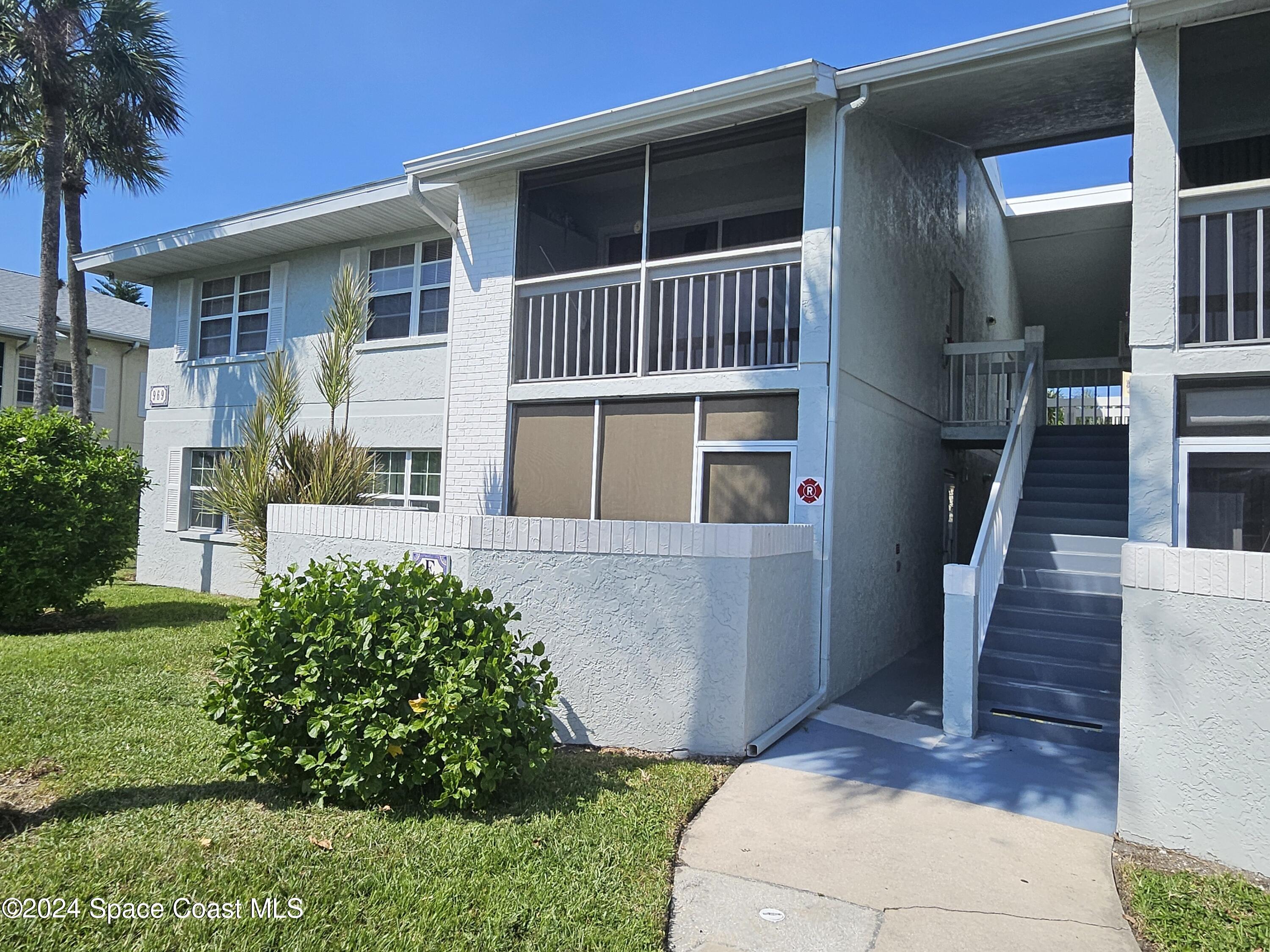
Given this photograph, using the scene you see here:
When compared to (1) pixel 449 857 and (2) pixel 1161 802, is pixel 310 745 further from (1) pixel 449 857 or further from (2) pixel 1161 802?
(2) pixel 1161 802

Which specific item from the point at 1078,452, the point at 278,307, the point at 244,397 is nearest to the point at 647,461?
the point at 1078,452

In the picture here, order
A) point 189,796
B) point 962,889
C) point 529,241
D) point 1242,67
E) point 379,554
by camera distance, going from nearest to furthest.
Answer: point 962,889, point 189,796, point 379,554, point 1242,67, point 529,241

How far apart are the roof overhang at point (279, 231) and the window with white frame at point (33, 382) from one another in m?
8.61

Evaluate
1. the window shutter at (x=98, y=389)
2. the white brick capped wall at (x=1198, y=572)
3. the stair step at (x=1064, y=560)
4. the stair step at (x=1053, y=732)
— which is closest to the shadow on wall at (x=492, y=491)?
the stair step at (x=1053, y=732)

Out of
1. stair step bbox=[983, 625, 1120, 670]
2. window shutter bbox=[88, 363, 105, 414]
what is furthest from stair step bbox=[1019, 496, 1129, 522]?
window shutter bbox=[88, 363, 105, 414]

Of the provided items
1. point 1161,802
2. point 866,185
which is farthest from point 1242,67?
point 1161,802

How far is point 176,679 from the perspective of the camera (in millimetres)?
7180

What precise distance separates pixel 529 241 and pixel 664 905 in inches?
309

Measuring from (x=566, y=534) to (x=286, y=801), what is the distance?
8.22 ft

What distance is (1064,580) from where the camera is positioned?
26.2ft

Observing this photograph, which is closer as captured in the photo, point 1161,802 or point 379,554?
point 1161,802

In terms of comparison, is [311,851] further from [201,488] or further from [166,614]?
[201,488]

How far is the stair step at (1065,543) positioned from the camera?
8.20 metres

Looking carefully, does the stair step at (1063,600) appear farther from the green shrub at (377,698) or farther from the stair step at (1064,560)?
the green shrub at (377,698)
